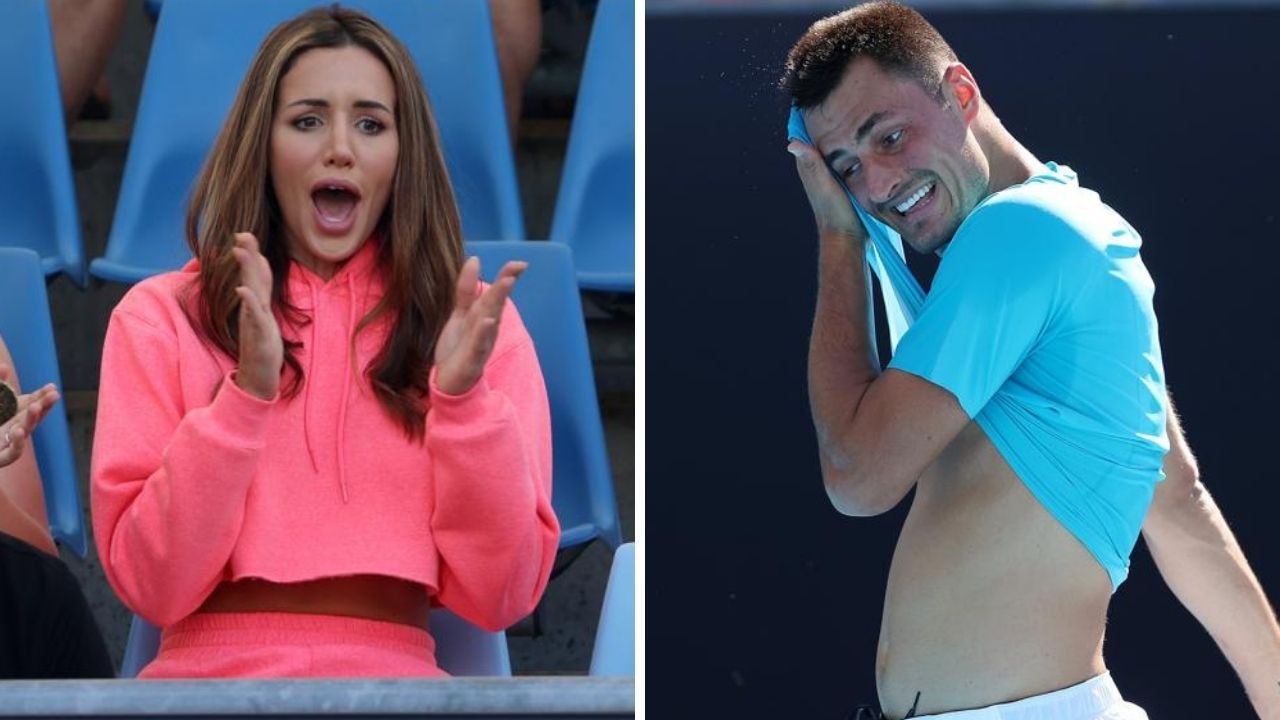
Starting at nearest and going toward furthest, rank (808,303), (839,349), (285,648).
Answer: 1. (839,349)
2. (285,648)
3. (808,303)

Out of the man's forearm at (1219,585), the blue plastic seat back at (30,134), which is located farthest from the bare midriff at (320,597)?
the blue plastic seat back at (30,134)

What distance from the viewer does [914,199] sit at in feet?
→ 5.99

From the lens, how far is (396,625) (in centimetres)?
197

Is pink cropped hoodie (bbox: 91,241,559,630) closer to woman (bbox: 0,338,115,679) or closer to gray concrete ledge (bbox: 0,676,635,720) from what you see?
woman (bbox: 0,338,115,679)

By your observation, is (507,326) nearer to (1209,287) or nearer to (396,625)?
(396,625)

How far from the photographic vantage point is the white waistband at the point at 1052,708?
1.64m

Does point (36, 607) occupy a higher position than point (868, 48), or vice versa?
point (868, 48)

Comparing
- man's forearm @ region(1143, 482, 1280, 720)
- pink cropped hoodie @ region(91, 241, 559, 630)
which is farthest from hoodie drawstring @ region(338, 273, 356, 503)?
man's forearm @ region(1143, 482, 1280, 720)

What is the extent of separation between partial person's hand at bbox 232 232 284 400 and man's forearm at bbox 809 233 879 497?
48 cm

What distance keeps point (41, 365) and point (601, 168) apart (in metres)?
0.80

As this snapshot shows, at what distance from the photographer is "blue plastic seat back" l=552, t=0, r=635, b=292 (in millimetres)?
2748

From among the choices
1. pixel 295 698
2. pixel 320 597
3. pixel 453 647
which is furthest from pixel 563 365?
pixel 295 698

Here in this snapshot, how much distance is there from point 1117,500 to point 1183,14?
54cm

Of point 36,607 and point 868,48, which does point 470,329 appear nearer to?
point 868,48
